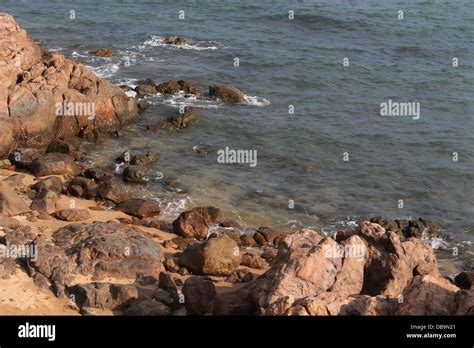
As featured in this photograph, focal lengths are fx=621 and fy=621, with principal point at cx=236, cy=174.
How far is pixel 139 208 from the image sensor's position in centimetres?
2842

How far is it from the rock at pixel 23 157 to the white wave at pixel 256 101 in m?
16.1

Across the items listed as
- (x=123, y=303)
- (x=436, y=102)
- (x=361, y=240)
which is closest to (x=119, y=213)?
(x=123, y=303)

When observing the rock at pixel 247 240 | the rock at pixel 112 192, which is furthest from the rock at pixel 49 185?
the rock at pixel 247 240

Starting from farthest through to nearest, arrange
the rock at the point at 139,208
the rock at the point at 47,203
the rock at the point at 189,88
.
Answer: the rock at the point at 189,88 → the rock at the point at 139,208 → the rock at the point at 47,203

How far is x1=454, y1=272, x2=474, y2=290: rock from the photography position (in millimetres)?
24503

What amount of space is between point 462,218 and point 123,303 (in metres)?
18.4

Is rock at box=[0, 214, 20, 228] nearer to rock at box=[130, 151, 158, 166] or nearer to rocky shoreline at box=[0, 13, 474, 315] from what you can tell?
rocky shoreline at box=[0, 13, 474, 315]

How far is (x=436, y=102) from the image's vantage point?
44.0 m

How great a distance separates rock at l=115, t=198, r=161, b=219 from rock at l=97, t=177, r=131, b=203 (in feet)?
2.03

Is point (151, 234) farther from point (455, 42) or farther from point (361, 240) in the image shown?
point (455, 42)

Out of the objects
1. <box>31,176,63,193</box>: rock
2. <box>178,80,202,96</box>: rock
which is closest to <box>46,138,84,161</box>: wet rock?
<box>31,176,63,193</box>: rock

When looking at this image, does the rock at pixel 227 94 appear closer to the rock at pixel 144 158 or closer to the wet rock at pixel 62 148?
the rock at pixel 144 158

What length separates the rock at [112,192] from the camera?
2928 cm

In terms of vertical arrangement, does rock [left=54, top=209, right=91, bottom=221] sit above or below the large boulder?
above
